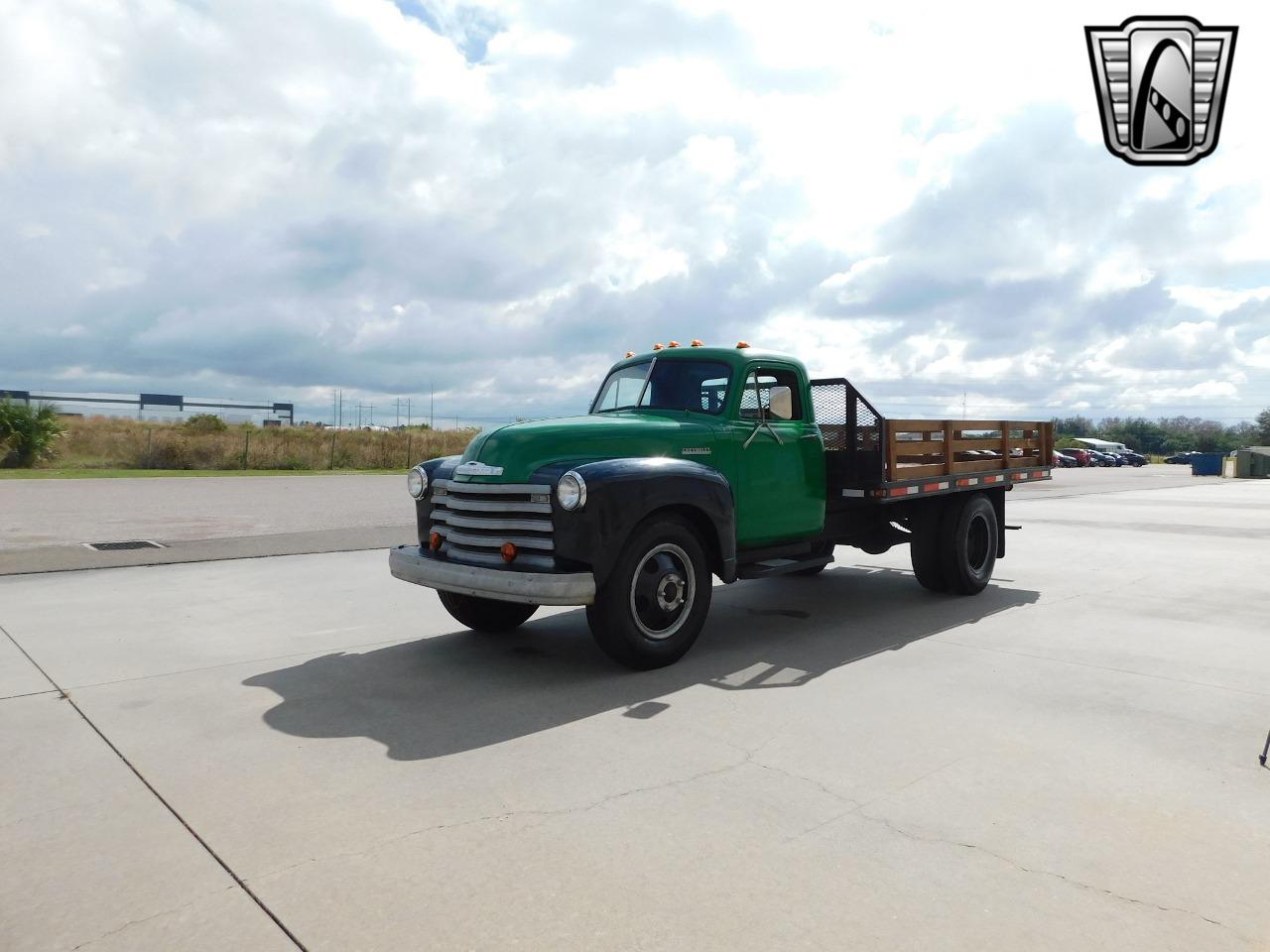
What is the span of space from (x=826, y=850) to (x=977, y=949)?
682 mm

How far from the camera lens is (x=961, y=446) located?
28.7ft

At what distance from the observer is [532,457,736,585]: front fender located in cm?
536

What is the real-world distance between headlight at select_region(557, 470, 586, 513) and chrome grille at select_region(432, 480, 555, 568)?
0.14 meters

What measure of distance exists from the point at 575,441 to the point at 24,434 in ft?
99.6

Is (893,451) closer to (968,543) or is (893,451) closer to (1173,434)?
(968,543)

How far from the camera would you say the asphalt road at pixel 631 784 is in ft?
9.25

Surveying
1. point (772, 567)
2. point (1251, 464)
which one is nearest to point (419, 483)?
point (772, 567)

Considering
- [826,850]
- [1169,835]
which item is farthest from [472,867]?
[1169,835]

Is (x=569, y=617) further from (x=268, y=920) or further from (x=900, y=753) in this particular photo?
(x=268, y=920)

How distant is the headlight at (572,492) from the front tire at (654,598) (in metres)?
0.47

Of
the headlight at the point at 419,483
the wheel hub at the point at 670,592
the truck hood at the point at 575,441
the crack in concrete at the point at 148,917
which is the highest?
the truck hood at the point at 575,441

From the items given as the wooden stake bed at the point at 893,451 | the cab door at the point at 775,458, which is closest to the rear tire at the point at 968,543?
the wooden stake bed at the point at 893,451

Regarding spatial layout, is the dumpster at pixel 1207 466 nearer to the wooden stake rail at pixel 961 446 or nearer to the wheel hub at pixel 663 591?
the wooden stake rail at pixel 961 446

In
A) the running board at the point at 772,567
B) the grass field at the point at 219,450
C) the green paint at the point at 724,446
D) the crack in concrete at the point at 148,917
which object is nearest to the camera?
the crack in concrete at the point at 148,917
